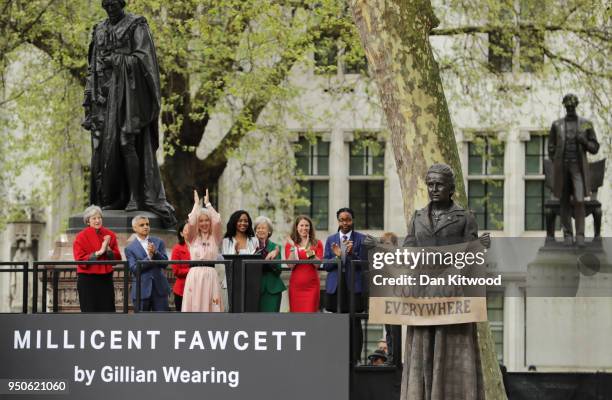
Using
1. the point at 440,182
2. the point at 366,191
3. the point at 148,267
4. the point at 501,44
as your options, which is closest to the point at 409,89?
the point at 148,267

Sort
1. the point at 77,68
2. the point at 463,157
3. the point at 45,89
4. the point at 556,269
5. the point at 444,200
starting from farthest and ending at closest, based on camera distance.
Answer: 1. the point at 463,157
2. the point at 45,89
3. the point at 77,68
4. the point at 556,269
5. the point at 444,200

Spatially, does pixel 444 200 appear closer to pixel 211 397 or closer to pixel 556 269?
pixel 211 397

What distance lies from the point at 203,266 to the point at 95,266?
96 centimetres

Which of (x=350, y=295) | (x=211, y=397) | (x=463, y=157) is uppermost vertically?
(x=463, y=157)

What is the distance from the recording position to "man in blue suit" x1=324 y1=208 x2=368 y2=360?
47.0 ft

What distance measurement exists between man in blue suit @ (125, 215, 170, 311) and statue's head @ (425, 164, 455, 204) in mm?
2778

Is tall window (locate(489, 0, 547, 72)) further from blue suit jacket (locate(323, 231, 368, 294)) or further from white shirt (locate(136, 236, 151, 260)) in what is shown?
white shirt (locate(136, 236, 151, 260))

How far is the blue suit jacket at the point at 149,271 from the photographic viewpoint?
1442cm

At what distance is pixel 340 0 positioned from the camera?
29406mm

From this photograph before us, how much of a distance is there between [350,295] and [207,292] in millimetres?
1251

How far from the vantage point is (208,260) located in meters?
14.3

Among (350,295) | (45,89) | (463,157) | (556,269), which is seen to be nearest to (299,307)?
(350,295)

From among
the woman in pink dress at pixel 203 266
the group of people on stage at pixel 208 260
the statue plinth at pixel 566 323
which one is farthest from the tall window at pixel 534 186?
the woman in pink dress at pixel 203 266

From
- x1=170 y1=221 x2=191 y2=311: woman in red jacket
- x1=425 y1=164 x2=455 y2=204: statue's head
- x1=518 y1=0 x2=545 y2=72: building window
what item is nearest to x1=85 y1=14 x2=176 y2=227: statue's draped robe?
x1=170 y1=221 x2=191 y2=311: woman in red jacket
